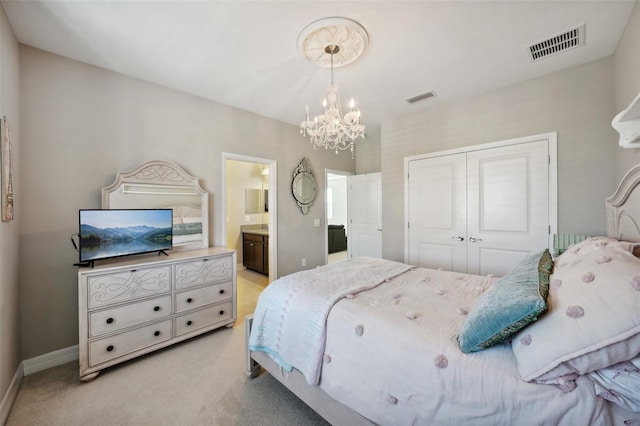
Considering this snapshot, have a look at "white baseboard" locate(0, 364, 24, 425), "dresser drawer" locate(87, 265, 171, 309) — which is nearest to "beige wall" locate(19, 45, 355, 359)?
"white baseboard" locate(0, 364, 24, 425)

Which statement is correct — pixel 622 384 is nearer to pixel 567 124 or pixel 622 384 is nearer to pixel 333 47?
pixel 333 47

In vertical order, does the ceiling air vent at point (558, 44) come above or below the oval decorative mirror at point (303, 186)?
above

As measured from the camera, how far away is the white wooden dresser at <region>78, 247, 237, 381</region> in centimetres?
204

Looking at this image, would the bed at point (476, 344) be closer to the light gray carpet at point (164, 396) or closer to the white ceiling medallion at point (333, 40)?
the light gray carpet at point (164, 396)

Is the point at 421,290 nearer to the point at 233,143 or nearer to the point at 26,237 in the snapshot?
the point at 233,143

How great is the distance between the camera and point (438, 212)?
11.5ft

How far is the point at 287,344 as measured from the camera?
1641mm

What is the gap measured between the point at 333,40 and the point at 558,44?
197 cm

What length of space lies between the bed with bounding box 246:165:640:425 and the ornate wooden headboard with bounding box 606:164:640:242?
13 millimetres

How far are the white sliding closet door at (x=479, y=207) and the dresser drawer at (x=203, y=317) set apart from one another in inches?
101

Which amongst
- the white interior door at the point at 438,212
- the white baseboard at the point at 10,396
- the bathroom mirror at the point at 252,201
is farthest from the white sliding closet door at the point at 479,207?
the white baseboard at the point at 10,396

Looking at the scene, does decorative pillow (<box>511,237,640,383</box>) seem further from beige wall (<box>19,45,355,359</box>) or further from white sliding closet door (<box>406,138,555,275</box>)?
beige wall (<box>19,45,355,359</box>)

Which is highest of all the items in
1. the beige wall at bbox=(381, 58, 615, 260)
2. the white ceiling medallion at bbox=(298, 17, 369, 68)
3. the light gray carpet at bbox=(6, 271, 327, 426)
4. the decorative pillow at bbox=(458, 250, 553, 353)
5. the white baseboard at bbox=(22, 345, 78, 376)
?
the white ceiling medallion at bbox=(298, 17, 369, 68)

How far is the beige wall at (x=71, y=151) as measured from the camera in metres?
2.15
